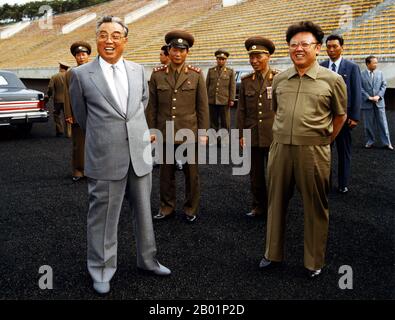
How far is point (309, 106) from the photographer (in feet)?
10.2

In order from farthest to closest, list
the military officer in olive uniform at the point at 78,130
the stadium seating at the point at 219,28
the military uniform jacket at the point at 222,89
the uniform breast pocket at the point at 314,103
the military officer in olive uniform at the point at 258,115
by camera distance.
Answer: the stadium seating at the point at 219,28 < the military uniform jacket at the point at 222,89 < the military officer in olive uniform at the point at 78,130 < the military officer in olive uniform at the point at 258,115 < the uniform breast pocket at the point at 314,103

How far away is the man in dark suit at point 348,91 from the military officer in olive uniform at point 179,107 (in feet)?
5.93

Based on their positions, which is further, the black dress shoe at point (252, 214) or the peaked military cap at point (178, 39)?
the black dress shoe at point (252, 214)

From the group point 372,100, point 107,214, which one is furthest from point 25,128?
point 107,214

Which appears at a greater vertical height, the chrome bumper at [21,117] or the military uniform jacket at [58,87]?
the military uniform jacket at [58,87]

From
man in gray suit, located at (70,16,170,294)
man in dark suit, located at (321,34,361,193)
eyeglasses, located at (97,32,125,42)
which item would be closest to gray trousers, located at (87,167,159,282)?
man in gray suit, located at (70,16,170,294)

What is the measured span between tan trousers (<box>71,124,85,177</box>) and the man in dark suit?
3.50m

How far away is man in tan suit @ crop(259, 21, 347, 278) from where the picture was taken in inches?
122

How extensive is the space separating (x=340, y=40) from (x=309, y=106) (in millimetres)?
2507

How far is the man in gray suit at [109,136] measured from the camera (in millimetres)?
2941

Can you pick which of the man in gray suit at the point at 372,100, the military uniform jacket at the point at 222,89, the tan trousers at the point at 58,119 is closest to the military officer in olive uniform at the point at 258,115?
the military uniform jacket at the point at 222,89

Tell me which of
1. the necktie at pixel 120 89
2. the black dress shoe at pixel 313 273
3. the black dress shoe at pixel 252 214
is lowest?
the black dress shoe at pixel 252 214

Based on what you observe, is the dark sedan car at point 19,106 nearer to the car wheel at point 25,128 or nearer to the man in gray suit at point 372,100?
the car wheel at point 25,128

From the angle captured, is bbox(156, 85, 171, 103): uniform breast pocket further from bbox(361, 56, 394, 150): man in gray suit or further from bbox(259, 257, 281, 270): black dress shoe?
bbox(361, 56, 394, 150): man in gray suit
